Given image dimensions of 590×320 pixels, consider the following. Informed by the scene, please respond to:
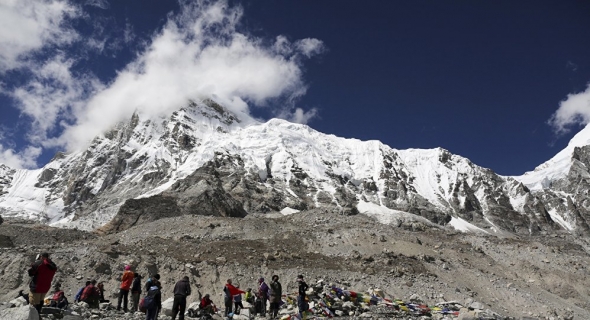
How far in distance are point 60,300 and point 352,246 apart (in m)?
27.4

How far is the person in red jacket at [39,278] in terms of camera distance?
12.2 m

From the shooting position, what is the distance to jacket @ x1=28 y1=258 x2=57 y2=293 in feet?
40.0

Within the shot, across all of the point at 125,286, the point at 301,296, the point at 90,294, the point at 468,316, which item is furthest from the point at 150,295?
the point at 468,316

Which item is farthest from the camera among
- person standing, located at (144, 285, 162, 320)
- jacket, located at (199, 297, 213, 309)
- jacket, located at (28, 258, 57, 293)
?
jacket, located at (199, 297, 213, 309)

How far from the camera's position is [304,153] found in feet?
620

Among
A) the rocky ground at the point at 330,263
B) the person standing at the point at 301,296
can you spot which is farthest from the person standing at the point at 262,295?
the rocky ground at the point at 330,263

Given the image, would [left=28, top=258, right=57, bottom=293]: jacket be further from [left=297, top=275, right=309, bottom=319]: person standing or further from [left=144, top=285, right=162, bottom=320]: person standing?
[left=297, top=275, right=309, bottom=319]: person standing

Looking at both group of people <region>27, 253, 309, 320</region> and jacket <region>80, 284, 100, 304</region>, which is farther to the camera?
jacket <region>80, 284, 100, 304</region>

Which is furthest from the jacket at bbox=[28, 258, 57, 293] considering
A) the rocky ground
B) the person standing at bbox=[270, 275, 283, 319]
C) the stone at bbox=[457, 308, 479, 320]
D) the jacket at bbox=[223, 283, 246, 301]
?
the stone at bbox=[457, 308, 479, 320]

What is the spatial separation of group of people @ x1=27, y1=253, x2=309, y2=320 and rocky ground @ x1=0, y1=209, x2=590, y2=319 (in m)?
2.14

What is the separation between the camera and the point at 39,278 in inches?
483

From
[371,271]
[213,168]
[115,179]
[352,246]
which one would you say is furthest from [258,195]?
[371,271]

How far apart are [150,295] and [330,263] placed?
19690mm

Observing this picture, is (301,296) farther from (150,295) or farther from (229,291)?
(150,295)
